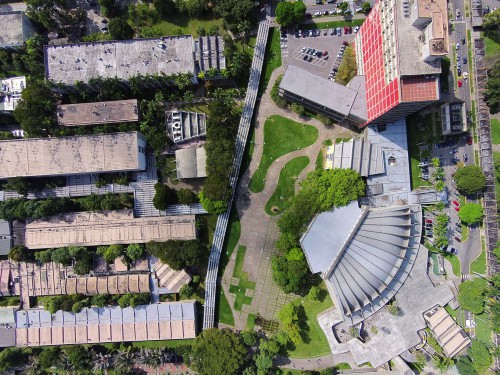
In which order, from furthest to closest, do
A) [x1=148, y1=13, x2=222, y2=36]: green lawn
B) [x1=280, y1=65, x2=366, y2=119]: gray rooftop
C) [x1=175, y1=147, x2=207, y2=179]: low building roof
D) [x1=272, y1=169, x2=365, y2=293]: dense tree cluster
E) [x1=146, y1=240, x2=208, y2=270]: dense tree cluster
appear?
[x1=148, y1=13, x2=222, y2=36]: green lawn, [x1=175, y1=147, x2=207, y2=179]: low building roof, [x1=146, y1=240, x2=208, y2=270]: dense tree cluster, [x1=280, y1=65, x2=366, y2=119]: gray rooftop, [x1=272, y1=169, x2=365, y2=293]: dense tree cluster

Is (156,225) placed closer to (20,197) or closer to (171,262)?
(171,262)

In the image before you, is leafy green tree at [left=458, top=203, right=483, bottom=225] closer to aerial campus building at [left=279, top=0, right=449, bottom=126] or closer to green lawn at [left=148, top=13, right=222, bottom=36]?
aerial campus building at [left=279, top=0, right=449, bottom=126]

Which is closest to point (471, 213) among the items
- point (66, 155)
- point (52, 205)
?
point (66, 155)

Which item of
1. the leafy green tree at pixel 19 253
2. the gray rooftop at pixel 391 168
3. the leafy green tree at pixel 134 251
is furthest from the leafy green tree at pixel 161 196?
the gray rooftop at pixel 391 168

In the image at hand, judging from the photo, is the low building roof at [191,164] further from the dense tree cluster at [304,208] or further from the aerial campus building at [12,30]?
the aerial campus building at [12,30]

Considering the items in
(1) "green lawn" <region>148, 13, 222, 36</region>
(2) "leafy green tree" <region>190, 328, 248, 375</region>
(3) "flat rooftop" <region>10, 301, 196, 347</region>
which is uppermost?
(1) "green lawn" <region>148, 13, 222, 36</region>

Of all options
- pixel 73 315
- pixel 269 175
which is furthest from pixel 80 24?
pixel 73 315

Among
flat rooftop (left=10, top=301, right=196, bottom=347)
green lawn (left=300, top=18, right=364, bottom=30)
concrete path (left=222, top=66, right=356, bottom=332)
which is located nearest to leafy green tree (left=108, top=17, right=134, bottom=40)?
concrete path (left=222, top=66, right=356, bottom=332)
